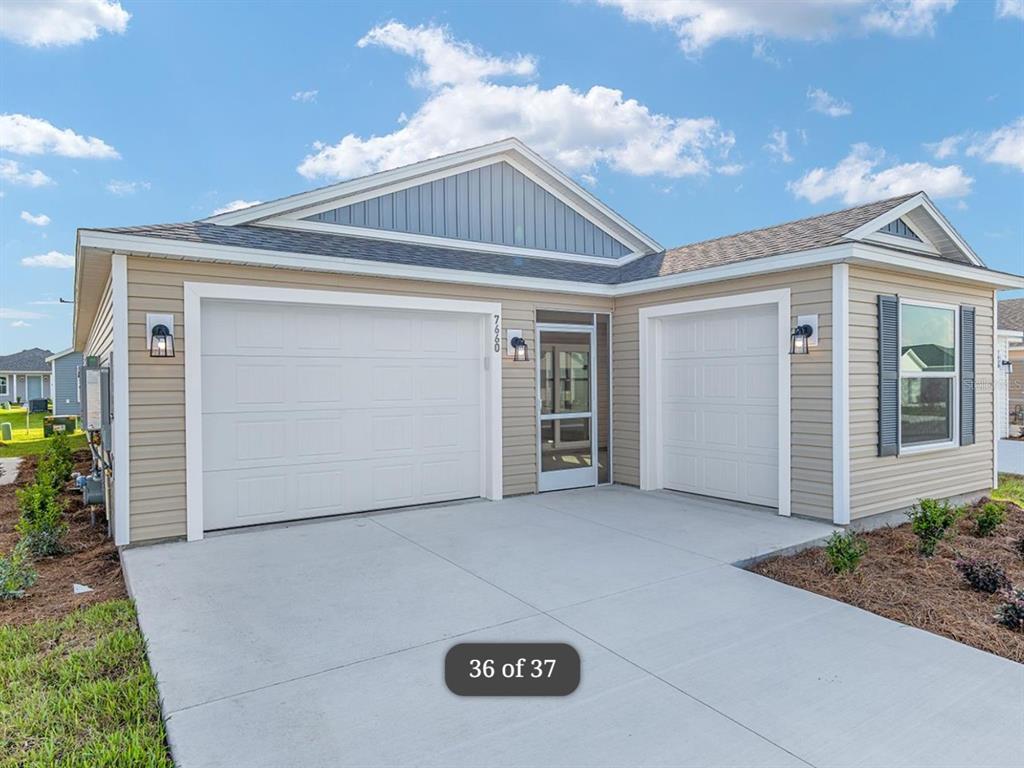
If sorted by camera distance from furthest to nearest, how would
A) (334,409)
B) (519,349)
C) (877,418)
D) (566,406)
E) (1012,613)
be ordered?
(566,406)
(519,349)
(334,409)
(877,418)
(1012,613)

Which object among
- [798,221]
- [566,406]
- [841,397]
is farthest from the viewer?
[566,406]

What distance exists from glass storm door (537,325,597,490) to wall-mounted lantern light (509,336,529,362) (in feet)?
0.91

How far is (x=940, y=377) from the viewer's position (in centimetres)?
692

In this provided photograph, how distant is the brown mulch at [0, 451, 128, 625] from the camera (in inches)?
160

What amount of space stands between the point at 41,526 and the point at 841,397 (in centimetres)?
775

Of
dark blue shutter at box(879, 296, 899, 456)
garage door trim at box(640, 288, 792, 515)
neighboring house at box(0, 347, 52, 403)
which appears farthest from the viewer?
neighboring house at box(0, 347, 52, 403)

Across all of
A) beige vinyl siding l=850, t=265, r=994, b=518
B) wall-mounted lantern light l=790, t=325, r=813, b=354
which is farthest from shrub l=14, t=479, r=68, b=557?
beige vinyl siding l=850, t=265, r=994, b=518

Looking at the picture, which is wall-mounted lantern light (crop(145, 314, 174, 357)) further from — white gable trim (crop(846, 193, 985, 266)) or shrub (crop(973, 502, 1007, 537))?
shrub (crop(973, 502, 1007, 537))

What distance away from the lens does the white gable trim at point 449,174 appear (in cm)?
709

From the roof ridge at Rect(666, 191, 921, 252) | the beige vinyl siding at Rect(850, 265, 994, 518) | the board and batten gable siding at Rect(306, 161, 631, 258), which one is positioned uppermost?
the board and batten gable siding at Rect(306, 161, 631, 258)

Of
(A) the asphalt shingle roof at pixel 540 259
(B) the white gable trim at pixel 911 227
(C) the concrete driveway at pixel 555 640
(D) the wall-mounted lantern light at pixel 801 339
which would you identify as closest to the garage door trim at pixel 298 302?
(A) the asphalt shingle roof at pixel 540 259

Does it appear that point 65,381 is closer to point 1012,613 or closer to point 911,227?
point 911,227

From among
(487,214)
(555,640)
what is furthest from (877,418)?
(487,214)

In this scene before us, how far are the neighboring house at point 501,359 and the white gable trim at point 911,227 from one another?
0.11ft
